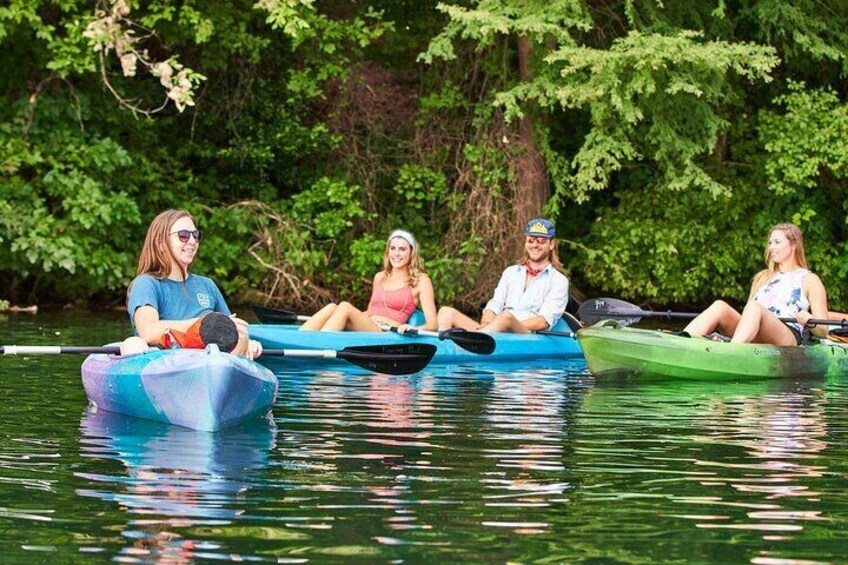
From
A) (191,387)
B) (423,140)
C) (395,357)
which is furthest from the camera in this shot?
(423,140)

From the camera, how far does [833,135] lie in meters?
18.8

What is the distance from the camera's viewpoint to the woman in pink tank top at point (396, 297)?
1262cm

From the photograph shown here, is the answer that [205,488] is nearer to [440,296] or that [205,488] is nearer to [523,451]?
[523,451]

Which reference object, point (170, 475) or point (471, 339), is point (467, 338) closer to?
point (471, 339)

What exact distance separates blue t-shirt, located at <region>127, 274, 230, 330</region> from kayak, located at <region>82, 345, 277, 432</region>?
0.30 m

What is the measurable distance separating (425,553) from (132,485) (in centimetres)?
165

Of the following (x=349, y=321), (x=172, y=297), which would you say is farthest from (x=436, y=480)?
(x=349, y=321)

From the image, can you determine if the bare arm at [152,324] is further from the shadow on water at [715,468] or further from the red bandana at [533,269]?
the red bandana at [533,269]

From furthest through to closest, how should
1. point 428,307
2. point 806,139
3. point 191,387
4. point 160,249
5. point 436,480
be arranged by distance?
point 806,139
point 428,307
point 160,249
point 191,387
point 436,480

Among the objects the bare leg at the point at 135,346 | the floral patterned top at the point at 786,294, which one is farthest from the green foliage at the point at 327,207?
the bare leg at the point at 135,346

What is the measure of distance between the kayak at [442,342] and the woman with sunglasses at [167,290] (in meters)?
3.10

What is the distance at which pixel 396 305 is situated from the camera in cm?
1298

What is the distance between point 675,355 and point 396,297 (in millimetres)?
2620

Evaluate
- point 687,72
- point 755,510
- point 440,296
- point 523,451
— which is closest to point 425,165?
point 440,296
